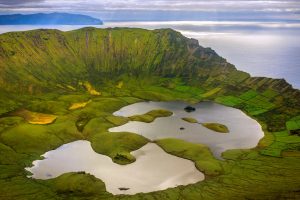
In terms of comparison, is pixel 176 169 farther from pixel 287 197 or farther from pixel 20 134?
pixel 20 134

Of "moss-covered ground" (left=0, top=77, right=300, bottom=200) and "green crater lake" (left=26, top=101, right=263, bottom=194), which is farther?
"green crater lake" (left=26, top=101, right=263, bottom=194)

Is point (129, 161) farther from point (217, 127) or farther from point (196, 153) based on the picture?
point (217, 127)

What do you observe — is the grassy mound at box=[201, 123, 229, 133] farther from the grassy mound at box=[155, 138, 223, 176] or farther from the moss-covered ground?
the grassy mound at box=[155, 138, 223, 176]

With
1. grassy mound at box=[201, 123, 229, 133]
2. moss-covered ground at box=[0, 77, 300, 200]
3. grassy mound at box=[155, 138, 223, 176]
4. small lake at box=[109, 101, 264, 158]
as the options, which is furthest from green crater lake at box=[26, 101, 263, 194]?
moss-covered ground at box=[0, 77, 300, 200]

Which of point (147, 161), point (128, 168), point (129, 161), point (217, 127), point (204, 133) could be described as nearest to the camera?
point (128, 168)

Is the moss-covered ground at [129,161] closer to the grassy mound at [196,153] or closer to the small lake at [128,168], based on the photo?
the grassy mound at [196,153]

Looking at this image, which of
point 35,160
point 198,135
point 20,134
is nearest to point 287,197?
point 198,135

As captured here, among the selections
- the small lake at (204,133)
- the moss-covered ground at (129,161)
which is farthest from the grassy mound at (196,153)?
the small lake at (204,133)

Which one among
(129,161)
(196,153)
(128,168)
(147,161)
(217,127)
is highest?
(217,127)

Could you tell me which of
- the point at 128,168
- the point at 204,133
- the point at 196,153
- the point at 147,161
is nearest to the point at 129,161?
the point at 128,168
